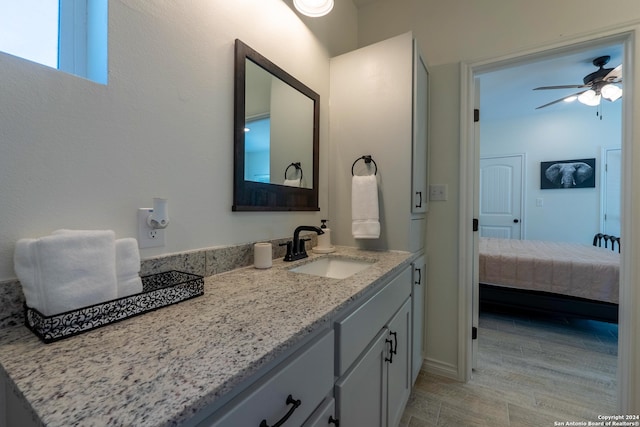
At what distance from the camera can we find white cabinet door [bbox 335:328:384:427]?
0.79m

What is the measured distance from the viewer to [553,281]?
2.40m

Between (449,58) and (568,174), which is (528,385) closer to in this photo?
(449,58)

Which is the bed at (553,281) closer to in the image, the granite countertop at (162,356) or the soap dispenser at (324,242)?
the soap dispenser at (324,242)

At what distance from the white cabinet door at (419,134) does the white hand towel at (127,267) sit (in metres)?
1.31

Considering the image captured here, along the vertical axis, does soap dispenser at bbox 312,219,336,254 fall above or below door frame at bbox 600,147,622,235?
below

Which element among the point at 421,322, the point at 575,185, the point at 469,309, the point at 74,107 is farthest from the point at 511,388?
the point at 575,185

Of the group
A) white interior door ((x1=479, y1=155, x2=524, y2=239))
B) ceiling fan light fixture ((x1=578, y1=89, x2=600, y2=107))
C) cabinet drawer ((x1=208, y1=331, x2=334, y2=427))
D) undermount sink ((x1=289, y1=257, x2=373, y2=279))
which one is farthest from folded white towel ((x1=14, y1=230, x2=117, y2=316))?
white interior door ((x1=479, y1=155, x2=524, y2=239))

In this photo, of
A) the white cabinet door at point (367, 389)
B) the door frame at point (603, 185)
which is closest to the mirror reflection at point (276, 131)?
the white cabinet door at point (367, 389)

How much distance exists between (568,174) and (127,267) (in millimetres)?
5284

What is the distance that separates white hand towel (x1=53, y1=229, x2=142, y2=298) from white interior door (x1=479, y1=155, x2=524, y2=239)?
500 cm

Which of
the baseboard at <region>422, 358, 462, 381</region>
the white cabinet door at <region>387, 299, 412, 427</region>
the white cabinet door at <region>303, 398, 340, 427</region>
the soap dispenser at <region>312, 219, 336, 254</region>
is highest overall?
the soap dispenser at <region>312, 219, 336, 254</region>

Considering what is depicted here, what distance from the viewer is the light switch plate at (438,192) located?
1798mm

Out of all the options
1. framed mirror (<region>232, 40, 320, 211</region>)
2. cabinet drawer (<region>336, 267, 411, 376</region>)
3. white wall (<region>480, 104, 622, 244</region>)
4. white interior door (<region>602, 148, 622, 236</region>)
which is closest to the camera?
cabinet drawer (<region>336, 267, 411, 376</region>)

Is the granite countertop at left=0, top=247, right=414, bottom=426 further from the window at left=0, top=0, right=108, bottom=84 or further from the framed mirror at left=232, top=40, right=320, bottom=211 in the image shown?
the window at left=0, top=0, right=108, bottom=84
